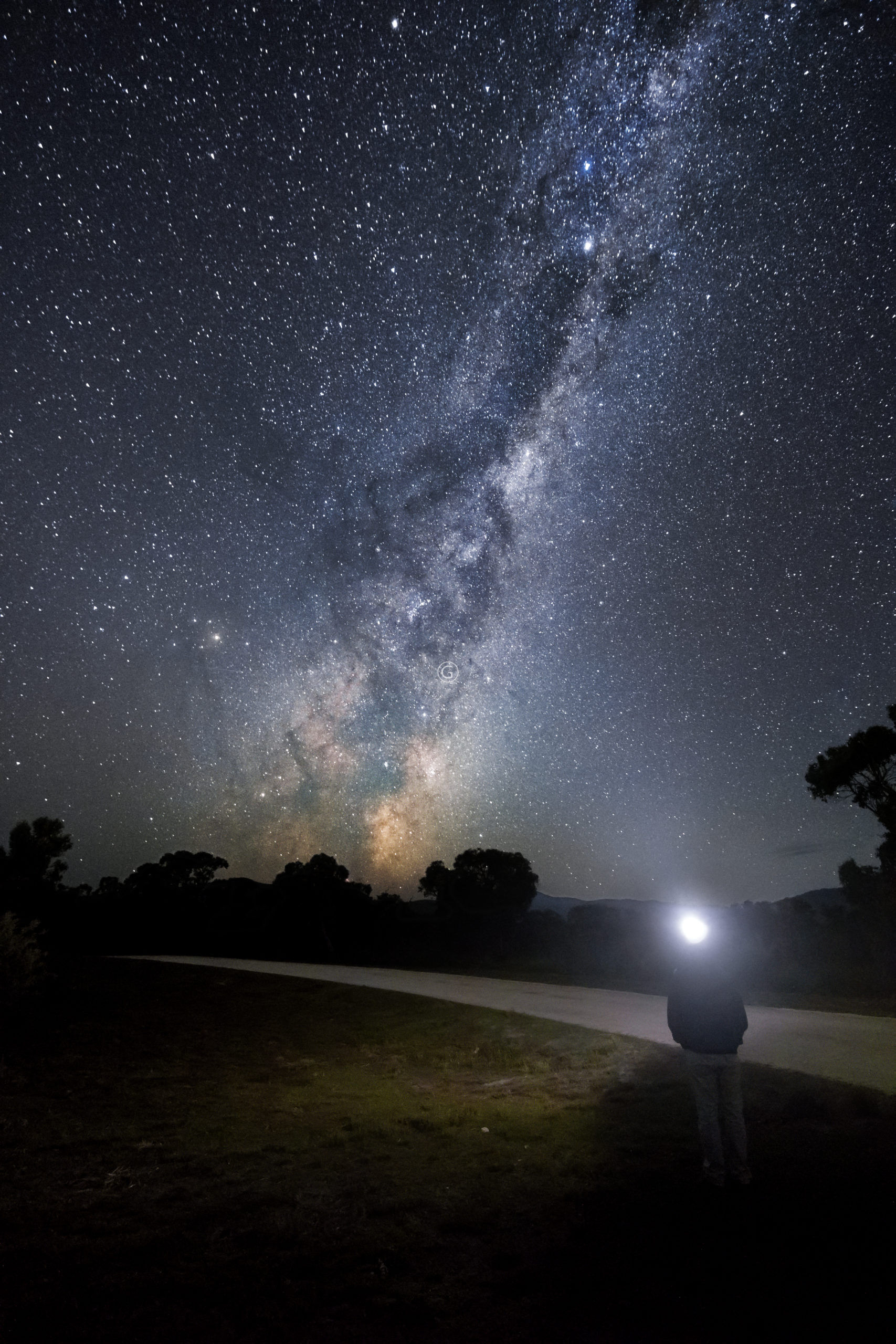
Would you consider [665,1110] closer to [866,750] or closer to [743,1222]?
[743,1222]

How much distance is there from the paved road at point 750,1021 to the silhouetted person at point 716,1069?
284 cm

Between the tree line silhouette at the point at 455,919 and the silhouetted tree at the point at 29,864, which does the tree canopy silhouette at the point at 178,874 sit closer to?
the tree line silhouette at the point at 455,919

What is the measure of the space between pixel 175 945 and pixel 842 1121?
42.5 metres

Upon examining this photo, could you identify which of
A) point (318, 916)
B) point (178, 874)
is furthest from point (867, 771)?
point (178, 874)

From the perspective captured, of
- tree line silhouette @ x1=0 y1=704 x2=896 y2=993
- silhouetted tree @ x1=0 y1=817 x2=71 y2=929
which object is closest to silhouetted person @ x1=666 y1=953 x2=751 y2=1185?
tree line silhouette @ x1=0 y1=704 x2=896 y2=993

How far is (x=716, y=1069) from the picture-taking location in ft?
16.9

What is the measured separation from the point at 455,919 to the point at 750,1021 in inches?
1275

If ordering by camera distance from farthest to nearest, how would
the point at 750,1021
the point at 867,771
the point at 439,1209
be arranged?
the point at 867,771, the point at 750,1021, the point at 439,1209

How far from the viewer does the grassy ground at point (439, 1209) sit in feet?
12.0

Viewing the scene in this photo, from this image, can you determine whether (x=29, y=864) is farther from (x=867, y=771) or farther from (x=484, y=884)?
(x=867, y=771)

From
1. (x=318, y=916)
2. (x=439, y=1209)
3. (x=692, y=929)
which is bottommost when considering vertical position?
(x=439, y=1209)

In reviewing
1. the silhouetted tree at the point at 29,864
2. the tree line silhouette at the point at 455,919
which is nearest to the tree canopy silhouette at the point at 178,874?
the tree line silhouette at the point at 455,919

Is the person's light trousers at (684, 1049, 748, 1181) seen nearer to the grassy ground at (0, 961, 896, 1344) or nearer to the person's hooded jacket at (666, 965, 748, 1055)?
the person's hooded jacket at (666, 965, 748, 1055)

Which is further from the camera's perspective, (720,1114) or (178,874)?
(178,874)
